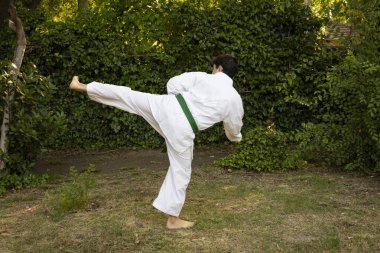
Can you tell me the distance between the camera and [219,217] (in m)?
5.47

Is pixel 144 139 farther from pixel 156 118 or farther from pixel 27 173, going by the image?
pixel 156 118

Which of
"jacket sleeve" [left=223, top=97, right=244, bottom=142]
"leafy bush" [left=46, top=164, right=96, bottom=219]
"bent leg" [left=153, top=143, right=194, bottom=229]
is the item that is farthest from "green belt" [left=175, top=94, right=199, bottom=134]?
"leafy bush" [left=46, top=164, right=96, bottom=219]

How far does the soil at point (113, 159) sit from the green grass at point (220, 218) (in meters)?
0.95

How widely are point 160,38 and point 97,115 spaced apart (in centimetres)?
188

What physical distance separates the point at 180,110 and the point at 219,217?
1.30 meters

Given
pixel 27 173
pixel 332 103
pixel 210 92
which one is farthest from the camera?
pixel 332 103

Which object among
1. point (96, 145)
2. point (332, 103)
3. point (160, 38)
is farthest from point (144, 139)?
point (332, 103)

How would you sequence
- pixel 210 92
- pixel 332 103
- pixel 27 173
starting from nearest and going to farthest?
1. pixel 210 92
2. pixel 27 173
3. pixel 332 103

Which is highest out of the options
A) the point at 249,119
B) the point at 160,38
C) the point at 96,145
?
the point at 160,38

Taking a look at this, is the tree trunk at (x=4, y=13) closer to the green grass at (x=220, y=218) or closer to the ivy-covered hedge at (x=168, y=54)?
the ivy-covered hedge at (x=168, y=54)

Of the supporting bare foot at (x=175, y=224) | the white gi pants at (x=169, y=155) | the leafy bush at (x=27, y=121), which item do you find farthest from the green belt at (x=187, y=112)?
the leafy bush at (x=27, y=121)

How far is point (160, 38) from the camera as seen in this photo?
31.8 feet

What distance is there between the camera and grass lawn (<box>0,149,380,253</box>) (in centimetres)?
471

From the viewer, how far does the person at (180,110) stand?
496 cm
